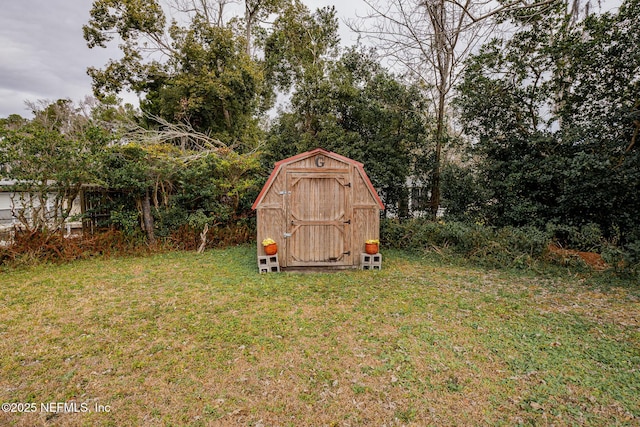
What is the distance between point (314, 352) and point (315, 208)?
3.43 m

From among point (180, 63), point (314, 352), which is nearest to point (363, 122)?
point (180, 63)

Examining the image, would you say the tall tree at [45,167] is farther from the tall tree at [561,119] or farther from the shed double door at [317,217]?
the tall tree at [561,119]

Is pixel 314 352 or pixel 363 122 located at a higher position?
pixel 363 122

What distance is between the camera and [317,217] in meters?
6.27

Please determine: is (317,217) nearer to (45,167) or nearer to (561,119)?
(45,167)

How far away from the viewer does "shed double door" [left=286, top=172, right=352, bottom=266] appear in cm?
621

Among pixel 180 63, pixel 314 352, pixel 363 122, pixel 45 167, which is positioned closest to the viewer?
pixel 314 352

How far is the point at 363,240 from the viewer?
255 inches

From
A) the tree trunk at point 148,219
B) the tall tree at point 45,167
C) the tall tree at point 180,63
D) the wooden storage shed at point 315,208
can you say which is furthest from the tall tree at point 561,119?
the tall tree at point 45,167

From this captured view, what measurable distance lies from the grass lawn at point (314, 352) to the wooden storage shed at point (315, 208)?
0.92m

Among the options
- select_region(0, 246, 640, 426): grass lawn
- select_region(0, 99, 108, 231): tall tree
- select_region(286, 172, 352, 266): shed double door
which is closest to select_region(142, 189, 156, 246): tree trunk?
select_region(0, 99, 108, 231): tall tree

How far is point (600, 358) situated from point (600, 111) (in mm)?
6992

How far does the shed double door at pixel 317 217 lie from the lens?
621 cm

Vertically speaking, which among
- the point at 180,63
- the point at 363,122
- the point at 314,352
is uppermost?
the point at 180,63
